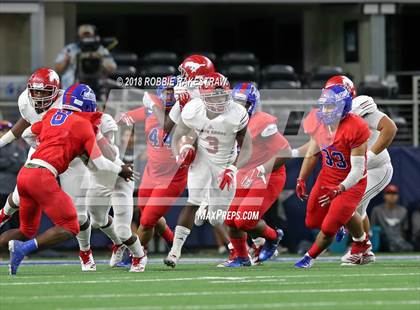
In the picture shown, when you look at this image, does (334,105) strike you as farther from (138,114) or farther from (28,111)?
(28,111)

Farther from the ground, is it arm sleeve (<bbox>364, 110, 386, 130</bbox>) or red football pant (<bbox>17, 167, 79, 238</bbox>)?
arm sleeve (<bbox>364, 110, 386, 130</bbox>)

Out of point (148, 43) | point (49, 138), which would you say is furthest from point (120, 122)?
point (148, 43)

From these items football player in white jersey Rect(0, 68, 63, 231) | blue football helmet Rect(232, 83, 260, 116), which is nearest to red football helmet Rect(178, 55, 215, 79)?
blue football helmet Rect(232, 83, 260, 116)

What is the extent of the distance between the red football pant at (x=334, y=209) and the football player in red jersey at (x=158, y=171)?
119 cm

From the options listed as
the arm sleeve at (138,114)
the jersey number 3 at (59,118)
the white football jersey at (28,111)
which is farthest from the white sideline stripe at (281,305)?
the arm sleeve at (138,114)

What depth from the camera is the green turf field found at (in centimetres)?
751

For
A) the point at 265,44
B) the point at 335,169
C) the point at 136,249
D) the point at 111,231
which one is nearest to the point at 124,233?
the point at 136,249

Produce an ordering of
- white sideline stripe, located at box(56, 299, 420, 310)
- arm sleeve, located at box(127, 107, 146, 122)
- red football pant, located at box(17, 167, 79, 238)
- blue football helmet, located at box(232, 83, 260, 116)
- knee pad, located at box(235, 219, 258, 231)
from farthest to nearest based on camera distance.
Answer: arm sleeve, located at box(127, 107, 146, 122) < blue football helmet, located at box(232, 83, 260, 116) < knee pad, located at box(235, 219, 258, 231) < red football pant, located at box(17, 167, 79, 238) < white sideline stripe, located at box(56, 299, 420, 310)

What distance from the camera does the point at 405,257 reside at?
13.5 m

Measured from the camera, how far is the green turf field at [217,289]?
7.51 metres

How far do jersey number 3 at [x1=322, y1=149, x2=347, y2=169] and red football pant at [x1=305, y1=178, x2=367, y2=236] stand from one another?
0.61 ft

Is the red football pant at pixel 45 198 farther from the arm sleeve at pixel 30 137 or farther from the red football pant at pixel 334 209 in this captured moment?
the red football pant at pixel 334 209

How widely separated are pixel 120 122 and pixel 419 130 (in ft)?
19.6

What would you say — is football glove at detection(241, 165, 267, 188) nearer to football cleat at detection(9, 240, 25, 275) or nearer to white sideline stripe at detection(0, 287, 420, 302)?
football cleat at detection(9, 240, 25, 275)
